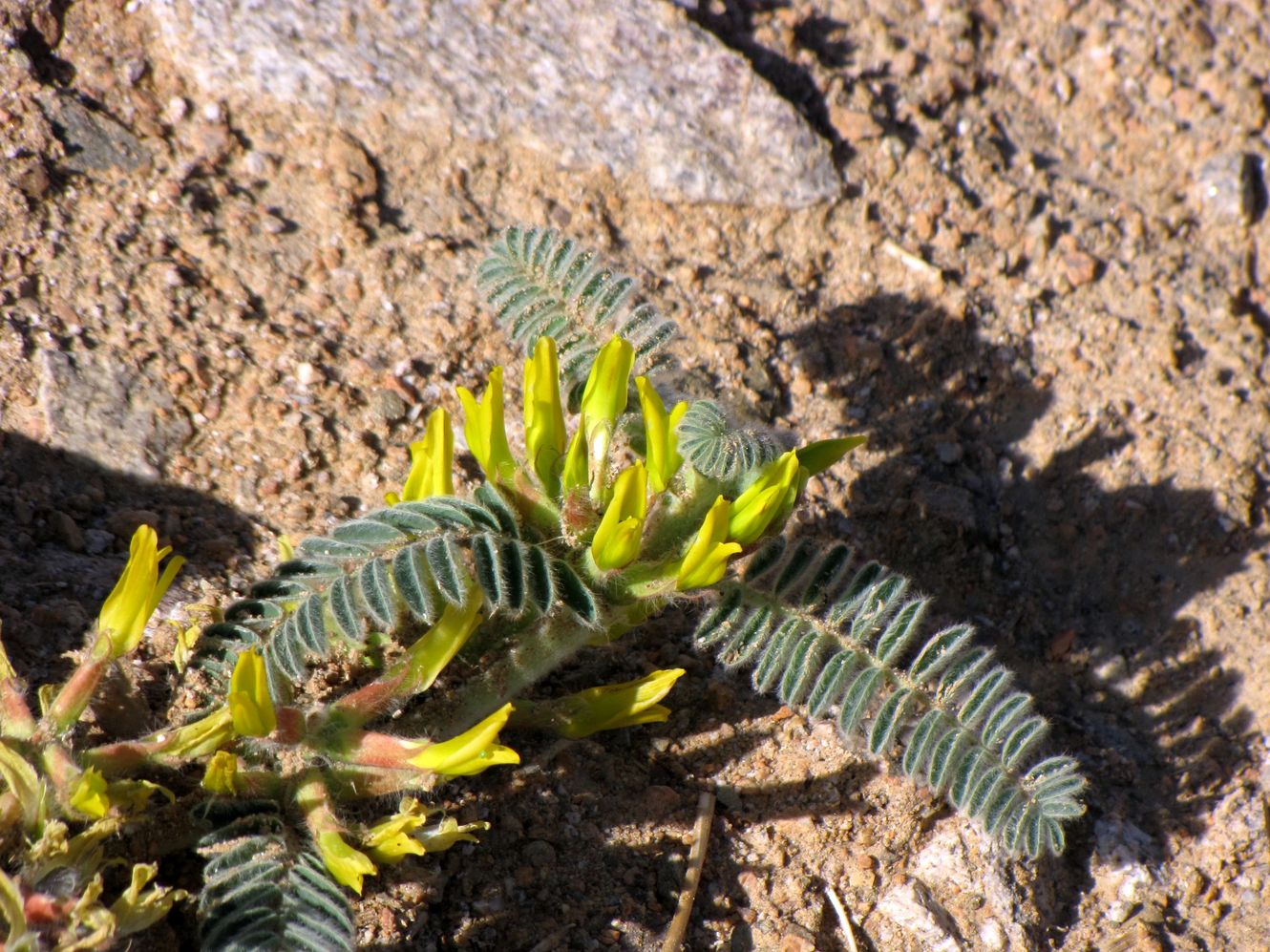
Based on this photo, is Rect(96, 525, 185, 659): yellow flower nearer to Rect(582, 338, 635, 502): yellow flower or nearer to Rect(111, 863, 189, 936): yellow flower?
Rect(111, 863, 189, 936): yellow flower

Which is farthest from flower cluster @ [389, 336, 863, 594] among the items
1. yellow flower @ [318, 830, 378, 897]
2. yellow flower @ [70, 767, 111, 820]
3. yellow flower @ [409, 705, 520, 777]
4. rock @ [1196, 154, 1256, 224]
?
rock @ [1196, 154, 1256, 224]

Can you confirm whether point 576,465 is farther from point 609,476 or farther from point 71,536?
point 71,536

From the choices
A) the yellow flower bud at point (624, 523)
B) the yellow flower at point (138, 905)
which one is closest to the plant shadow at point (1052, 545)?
the yellow flower bud at point (624, 523)

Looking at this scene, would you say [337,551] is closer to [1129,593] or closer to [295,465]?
[295,465]

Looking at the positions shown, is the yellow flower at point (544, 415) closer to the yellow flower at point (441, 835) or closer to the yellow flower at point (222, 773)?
the yellow flower at point (441, 835)

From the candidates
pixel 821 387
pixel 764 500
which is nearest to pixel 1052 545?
pixel 821 387

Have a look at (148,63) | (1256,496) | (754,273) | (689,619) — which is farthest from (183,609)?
(1256,496)
